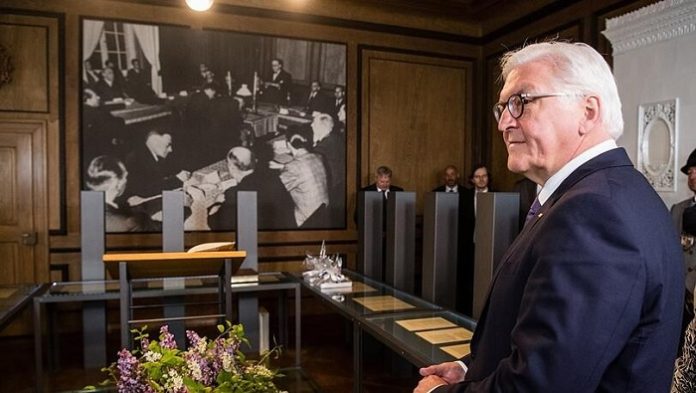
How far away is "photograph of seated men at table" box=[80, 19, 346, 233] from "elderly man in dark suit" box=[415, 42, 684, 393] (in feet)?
14.7

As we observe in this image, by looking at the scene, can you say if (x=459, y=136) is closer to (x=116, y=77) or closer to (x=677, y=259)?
(x=116, y=77)

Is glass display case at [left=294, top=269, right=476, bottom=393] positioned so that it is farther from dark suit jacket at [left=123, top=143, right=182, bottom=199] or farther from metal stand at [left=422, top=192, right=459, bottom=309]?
dark suit jacket at [left=123, top=143, right=182, bottom=199]

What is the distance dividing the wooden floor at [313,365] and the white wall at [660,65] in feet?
8.37

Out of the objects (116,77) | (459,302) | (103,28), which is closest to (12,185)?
(116,77)

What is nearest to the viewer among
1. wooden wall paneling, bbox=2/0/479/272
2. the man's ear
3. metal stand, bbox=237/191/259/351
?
the man's ear

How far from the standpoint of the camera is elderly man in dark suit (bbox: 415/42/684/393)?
2.68 ft

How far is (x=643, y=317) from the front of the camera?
34.4 inches

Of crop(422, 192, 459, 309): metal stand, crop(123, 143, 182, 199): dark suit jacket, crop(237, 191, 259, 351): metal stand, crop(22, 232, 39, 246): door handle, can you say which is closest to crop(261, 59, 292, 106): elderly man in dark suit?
crop(123, 143, 182, 199): dark suit jacket

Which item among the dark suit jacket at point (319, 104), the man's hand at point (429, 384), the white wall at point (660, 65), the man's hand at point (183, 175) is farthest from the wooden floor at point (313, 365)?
the white wall at point (660, 65)

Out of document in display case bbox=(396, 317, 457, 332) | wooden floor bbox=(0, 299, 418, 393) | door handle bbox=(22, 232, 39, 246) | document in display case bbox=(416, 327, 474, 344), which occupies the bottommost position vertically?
wooden floor bbox=(0, 299, 418, 393)

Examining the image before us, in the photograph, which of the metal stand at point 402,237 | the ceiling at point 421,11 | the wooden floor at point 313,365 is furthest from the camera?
the ceiling at point 421,11

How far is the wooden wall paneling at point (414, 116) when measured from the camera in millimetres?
5871

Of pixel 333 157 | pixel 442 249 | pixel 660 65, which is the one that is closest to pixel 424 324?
pixel 442 249

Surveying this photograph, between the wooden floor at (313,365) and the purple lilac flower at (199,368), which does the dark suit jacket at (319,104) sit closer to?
the wooden floor at (313,365)
